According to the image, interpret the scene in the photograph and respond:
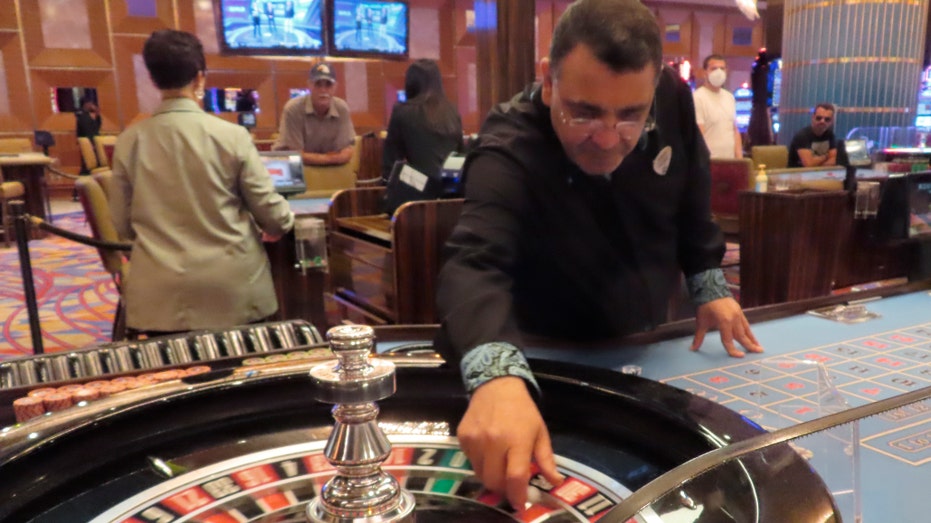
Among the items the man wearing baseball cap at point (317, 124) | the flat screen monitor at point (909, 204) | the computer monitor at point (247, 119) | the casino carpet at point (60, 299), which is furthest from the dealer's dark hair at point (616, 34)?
the computer monitor at point (247, 119)

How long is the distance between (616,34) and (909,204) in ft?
6.64

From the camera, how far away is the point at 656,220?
1294 millimetres

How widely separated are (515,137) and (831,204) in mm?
2544

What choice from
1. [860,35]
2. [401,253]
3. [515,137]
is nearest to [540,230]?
[515,137]

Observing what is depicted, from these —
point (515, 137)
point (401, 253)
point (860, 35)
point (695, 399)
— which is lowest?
point (401, 253)

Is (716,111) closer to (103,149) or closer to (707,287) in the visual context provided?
(707,287)

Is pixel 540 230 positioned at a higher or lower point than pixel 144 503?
higher

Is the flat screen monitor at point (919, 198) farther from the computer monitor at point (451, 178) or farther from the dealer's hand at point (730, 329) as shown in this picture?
the computer monitor at point (451, 178)

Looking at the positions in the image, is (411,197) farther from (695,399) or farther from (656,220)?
(695,399)

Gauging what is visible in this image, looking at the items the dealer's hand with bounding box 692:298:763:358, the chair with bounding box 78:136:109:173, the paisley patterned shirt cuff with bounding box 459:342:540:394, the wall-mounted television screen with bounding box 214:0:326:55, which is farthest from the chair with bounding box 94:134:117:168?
the paisley patterned shirt cuff with bounding box 459:342:540:394

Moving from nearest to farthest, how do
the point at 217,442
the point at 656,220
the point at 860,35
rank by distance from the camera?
the point at 217,442 < the point at 656,220 < the point at 860,35

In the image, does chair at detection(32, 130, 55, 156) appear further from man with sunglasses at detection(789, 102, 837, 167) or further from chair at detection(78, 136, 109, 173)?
man with sunglasses at detection(789, 102, 837, 167)

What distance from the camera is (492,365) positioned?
0.75 m

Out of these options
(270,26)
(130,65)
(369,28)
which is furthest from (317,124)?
(130,65)
